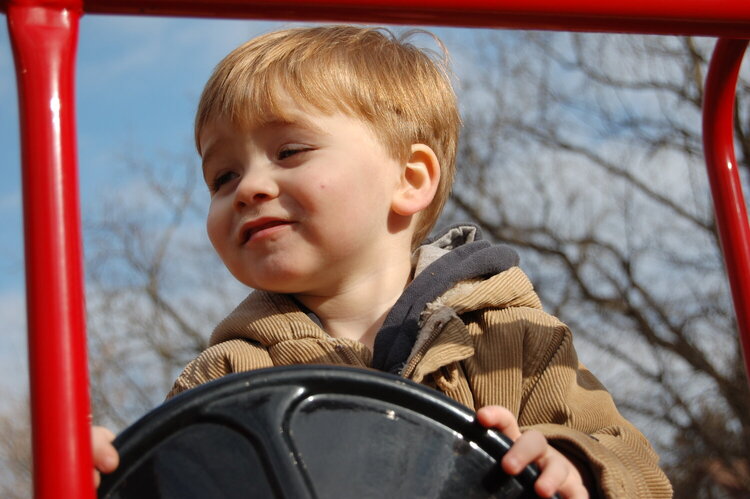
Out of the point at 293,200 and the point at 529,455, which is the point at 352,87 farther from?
the point at 529,455

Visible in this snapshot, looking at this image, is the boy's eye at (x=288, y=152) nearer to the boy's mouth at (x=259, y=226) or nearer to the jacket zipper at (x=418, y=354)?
the boy's mouth at (x=259, y=226)

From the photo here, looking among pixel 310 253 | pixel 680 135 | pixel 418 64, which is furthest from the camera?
pixel 680 135

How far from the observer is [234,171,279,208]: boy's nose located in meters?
1.77

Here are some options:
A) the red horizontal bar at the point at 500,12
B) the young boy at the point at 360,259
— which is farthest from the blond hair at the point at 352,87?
the red horizontal bar at the point at 500,12

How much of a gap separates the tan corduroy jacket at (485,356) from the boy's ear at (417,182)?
0.26 meters

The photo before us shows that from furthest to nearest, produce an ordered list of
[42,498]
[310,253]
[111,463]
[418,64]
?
[418,64], [310,253], [111,463], [42,498]

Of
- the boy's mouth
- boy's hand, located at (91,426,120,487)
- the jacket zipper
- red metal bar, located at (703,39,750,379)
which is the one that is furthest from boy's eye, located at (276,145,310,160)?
boy's hand, located at (91,426,120,487)

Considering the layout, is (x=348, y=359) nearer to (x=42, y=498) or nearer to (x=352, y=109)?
(x=352, y=109)

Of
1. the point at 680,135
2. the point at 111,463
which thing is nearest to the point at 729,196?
the point at 111,463

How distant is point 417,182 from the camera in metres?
2.07

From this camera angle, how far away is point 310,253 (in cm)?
182

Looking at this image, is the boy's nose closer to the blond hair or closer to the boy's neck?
the blond hair

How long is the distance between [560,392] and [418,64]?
822 millimetres

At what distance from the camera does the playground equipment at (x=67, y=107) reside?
0.88 metres
